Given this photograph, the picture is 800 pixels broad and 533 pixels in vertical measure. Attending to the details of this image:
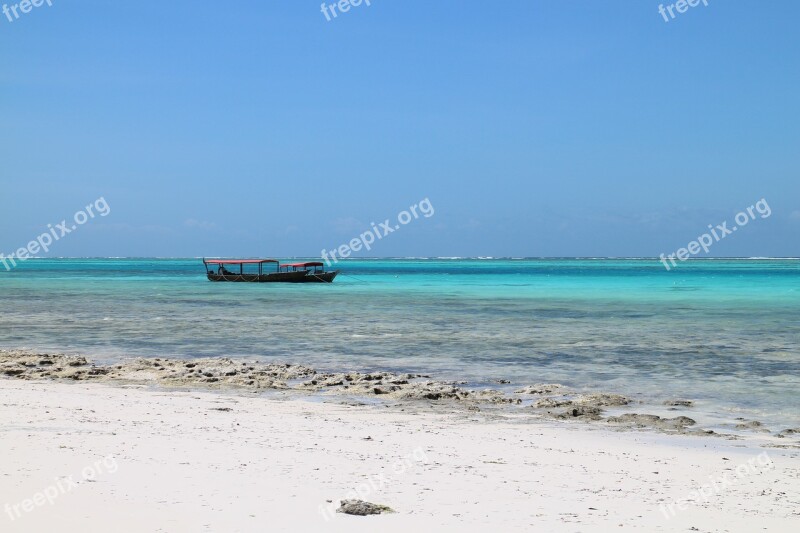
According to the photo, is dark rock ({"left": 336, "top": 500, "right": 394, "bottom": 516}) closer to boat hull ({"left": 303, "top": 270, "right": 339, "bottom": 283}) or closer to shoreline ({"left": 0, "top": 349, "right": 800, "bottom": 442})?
shoreline ({"left": 0, "top": 349, "right": 800, "bottom": 442})

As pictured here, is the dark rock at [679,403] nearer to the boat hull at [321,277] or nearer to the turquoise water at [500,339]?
the turquoise water at [500,339]

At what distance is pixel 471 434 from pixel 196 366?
9.02m

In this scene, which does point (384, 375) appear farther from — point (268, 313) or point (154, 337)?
point (268, 313)

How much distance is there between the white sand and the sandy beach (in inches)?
0.8

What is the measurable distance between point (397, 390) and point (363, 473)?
6.44 m

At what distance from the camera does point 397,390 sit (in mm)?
14297

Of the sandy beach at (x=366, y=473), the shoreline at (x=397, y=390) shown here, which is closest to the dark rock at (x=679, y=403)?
the shoreline at (x=397, y=390)

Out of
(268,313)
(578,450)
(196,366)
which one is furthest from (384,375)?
(268,313)

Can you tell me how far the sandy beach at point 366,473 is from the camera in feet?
21.0


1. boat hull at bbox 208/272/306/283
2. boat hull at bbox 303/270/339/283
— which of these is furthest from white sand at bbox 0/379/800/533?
boat hull at bbox 303/270/339/283

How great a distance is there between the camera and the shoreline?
11.4 meters

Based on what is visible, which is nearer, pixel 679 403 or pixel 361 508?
pixel 361 508

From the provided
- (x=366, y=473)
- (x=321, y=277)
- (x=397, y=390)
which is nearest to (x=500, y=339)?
(x=397, y=390)

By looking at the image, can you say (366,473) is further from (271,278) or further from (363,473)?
(271,278)
